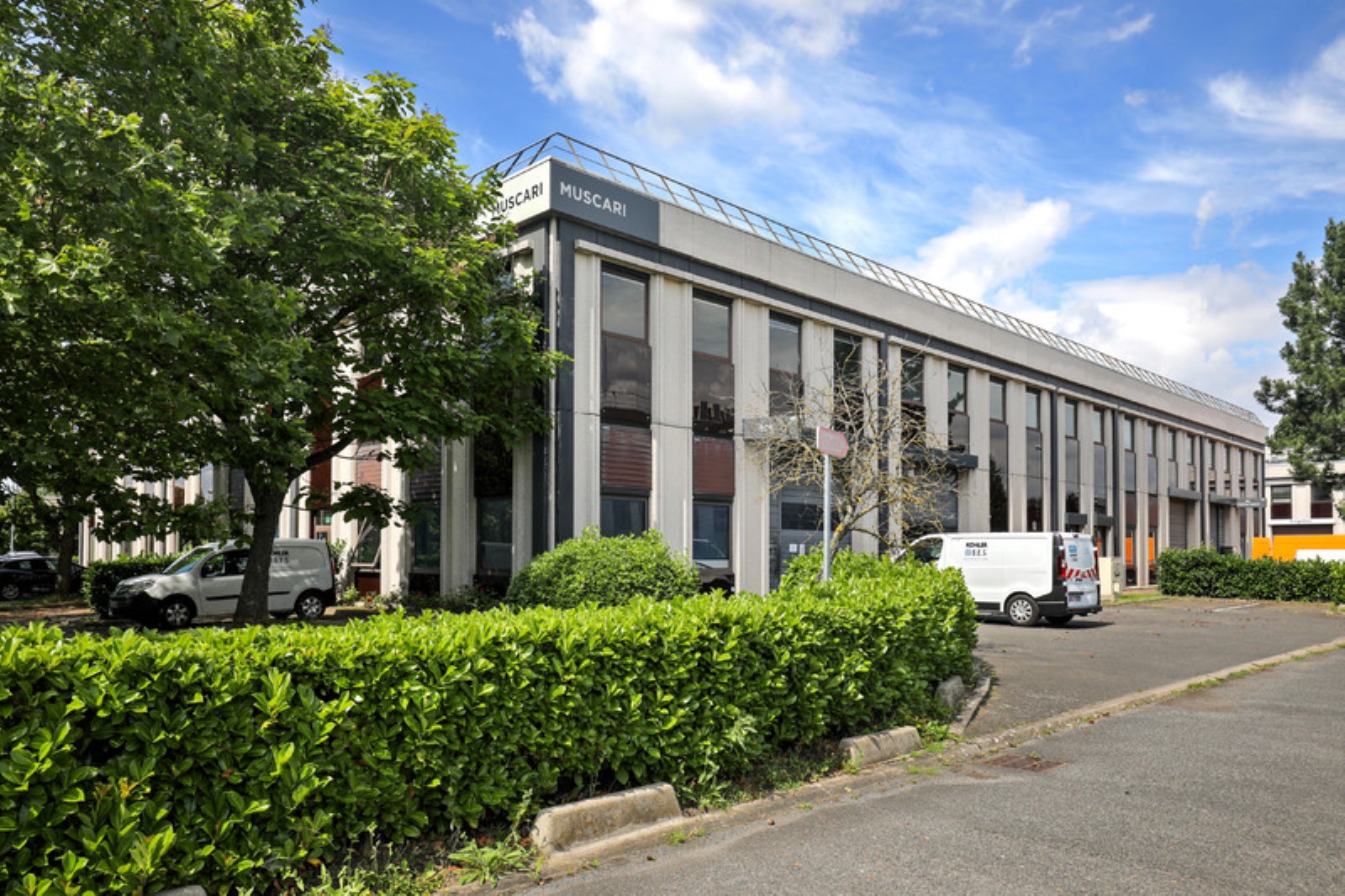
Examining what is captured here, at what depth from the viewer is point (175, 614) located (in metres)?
18.7

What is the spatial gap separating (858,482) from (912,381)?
42.1ft

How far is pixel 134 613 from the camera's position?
61.9 feet

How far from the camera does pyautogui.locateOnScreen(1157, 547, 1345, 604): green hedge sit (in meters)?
27.8

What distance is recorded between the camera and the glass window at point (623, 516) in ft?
56.0

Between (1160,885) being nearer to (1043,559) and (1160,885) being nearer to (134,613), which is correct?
(1043,559)

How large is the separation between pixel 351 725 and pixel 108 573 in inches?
873

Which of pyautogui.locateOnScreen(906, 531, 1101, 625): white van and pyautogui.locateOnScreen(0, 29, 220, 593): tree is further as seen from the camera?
pyautogui.locateOnScreen(906, 531, 1101, 625): white van

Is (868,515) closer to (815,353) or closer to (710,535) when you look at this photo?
(815,353)

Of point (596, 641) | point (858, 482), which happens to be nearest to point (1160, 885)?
point (596, 641)

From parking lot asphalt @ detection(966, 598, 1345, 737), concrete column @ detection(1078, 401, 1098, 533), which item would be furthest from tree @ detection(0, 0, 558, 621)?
concrete column @ detection(1078, 401, 1098, 533)

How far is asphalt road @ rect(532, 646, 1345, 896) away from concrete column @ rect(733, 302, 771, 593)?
1124cm

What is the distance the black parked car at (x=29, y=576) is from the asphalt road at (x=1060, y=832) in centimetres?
3210

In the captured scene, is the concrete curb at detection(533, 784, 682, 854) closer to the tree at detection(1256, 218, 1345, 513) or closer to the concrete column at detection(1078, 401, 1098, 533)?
the concrete column at detection(1078, 401, 1098, 533)

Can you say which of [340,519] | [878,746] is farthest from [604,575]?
[340,519]
